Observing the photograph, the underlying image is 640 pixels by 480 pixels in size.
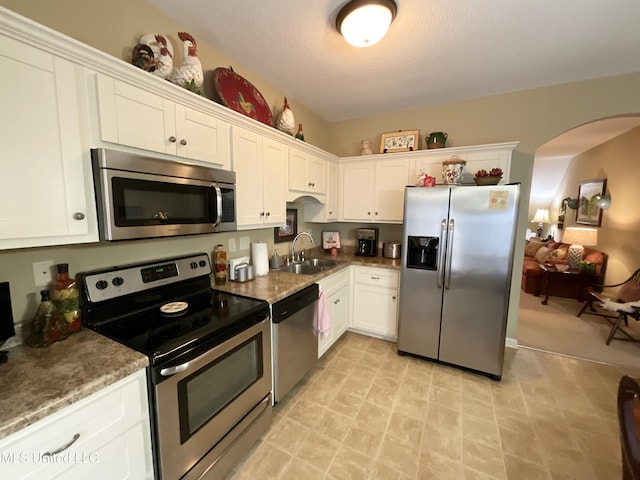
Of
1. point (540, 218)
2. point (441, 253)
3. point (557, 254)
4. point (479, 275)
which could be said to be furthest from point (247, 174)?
point (540, 218)

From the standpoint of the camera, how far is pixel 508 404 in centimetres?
203

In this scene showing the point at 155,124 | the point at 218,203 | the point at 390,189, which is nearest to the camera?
the point at 155,124

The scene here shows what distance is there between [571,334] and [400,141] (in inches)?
124

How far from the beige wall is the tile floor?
2176 millimetres

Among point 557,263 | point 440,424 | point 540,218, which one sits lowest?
point 440,424

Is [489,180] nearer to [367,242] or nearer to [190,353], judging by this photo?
[367,242]

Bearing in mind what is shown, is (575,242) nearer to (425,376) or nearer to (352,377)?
(425,376)

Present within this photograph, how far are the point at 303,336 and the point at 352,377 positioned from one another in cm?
68

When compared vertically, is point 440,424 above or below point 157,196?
below

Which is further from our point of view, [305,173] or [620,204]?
[620,204]

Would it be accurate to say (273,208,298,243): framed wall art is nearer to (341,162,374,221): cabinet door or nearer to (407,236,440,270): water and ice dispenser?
(341,162,374,221): cabinet door

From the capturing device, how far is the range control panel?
131cm

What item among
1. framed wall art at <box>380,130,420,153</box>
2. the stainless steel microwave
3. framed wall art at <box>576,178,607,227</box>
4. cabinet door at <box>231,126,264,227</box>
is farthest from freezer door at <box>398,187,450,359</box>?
framed wall art at <box>576,178,607,227</box>

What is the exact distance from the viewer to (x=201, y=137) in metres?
1.56
